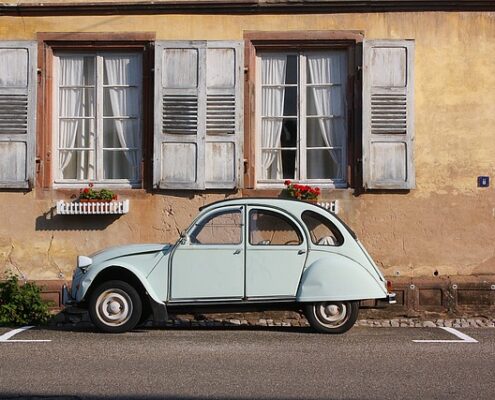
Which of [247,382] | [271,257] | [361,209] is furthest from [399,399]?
[361,209]

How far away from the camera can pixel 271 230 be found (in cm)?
1068

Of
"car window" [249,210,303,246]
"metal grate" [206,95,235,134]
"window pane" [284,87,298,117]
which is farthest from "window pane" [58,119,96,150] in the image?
"car window" [249,210,303,246]

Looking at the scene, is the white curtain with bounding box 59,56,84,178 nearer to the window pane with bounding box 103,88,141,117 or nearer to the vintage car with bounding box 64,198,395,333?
the window pane with bounding box 103,88,141,117

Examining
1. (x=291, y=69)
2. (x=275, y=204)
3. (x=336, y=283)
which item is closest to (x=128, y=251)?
(x=275, y=204)

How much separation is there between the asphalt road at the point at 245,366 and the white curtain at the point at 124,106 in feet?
12.1

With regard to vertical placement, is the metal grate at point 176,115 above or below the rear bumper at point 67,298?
above

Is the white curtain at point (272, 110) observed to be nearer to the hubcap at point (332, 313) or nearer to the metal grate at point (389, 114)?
the metal grate at point (389, 114)

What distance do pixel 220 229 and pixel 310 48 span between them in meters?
4.10

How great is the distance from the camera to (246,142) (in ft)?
44.7

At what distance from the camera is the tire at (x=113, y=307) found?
1057 cm

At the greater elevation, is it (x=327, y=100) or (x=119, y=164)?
(x=327, y=100)

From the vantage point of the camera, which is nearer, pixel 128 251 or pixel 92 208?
pixel 128 251

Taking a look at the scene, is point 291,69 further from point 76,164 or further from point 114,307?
point 114,307

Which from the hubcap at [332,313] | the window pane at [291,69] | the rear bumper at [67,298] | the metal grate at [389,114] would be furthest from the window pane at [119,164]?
the hubcap at [332,313]
